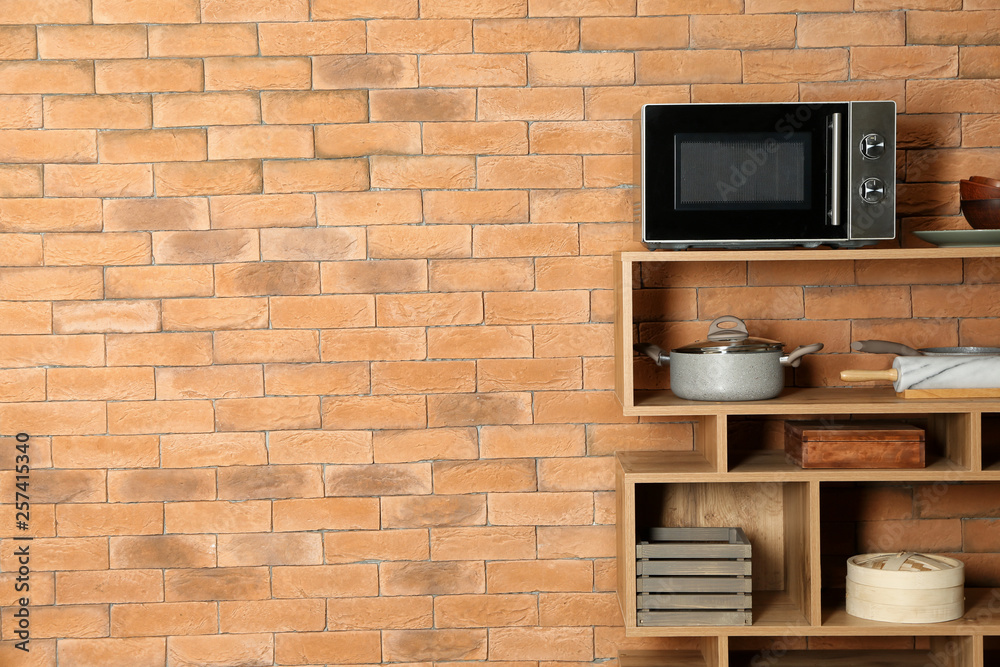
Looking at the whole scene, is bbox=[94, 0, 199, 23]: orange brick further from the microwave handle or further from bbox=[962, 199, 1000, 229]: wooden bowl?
bbox=[962, 199, 1000, 229]: wooden bowl

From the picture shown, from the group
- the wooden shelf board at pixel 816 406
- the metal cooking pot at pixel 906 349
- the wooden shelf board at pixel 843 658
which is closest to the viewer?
the wooden shelf board at pixel 816 406

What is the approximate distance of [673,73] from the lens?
214 centimetres

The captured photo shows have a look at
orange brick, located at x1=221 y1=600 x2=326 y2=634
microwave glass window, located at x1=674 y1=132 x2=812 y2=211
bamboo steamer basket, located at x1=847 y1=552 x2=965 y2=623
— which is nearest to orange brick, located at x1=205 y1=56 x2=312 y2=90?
microwave glass window, located at x1=674 y1=132 x2=812 y2=211

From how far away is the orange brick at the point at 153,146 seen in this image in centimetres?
216

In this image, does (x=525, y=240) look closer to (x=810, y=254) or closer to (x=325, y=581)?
(x=810, y=254)

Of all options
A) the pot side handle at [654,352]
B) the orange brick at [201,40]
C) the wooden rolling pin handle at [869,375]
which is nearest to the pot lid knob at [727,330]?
the pot side handle at [654,352]

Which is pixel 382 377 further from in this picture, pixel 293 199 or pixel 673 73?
pixel 673 73

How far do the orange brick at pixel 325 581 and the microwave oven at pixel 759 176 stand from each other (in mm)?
1088

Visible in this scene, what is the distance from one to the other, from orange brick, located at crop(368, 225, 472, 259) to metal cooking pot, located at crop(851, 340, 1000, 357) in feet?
3.12

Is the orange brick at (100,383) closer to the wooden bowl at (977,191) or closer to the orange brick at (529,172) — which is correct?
the orange brick at (529,172)

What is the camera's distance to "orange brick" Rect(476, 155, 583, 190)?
2.15m

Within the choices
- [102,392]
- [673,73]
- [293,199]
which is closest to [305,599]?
[102,392]

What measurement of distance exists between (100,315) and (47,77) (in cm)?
60

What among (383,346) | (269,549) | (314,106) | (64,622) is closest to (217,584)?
(269,549)
